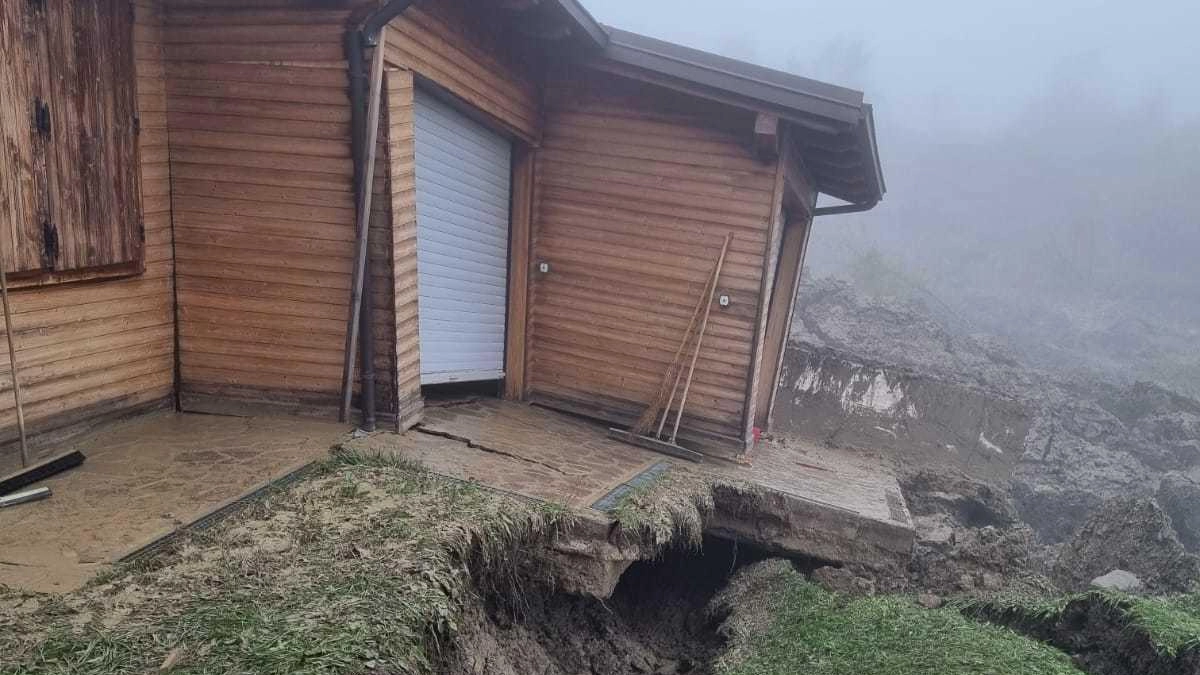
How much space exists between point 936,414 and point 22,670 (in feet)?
38.8

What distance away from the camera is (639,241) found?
782cm

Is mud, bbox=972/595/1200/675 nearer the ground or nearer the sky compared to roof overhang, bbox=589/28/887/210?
nearer the ground

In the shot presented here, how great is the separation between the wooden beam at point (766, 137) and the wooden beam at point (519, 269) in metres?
2.42

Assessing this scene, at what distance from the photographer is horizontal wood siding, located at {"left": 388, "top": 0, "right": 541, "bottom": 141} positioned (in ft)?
19.0

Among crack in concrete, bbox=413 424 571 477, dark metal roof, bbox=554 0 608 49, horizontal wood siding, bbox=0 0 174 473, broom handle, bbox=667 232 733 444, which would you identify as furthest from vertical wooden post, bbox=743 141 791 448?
horizontal wood siding, bbox=0 0 174 473

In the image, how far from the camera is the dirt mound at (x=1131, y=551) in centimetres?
681

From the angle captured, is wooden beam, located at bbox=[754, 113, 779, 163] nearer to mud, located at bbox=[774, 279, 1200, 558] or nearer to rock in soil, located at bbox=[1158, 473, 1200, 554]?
mud, located at bbox=[774, 279, 1200, 558]

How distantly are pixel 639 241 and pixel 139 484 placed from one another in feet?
16.3

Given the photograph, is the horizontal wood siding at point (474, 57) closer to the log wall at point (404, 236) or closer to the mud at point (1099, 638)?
the log wall at point (404, 236)

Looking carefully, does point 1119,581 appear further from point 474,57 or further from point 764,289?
point 474,57

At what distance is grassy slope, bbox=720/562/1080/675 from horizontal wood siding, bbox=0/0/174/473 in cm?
476

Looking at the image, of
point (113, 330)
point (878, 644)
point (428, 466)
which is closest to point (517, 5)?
point (428, 466)

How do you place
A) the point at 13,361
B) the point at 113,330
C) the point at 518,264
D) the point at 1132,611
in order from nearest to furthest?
1. the point at 13,361
2. the point at 1132,611
3. the point at 113,330
4. the point at 518,264

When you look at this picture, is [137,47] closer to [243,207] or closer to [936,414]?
[243,207]
